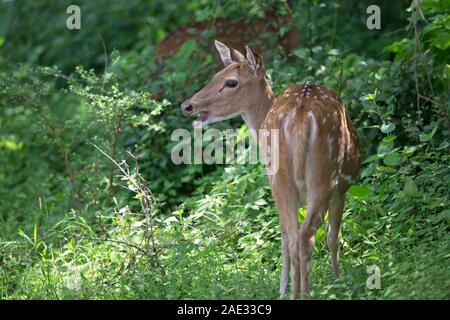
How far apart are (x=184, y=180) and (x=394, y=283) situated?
295cm

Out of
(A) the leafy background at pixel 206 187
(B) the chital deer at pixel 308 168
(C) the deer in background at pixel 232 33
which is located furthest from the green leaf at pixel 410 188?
(C) the deer in background at pixel 232 33

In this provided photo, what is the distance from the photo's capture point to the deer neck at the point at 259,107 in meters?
6.70

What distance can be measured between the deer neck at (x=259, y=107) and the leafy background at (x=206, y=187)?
688mm

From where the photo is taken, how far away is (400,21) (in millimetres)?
11125

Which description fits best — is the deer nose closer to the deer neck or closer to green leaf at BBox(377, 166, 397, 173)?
the deer neck

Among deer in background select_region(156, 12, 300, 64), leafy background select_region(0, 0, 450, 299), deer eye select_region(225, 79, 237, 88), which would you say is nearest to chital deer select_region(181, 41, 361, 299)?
leafy background select_region(0, 0, 450, 299)

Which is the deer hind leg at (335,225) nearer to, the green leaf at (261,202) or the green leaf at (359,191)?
the green leaf at (359,191)

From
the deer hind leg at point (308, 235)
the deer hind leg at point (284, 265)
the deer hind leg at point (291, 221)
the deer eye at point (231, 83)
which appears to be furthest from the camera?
the deer eye at point (231, 83)

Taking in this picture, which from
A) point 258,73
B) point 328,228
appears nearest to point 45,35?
point 258,73

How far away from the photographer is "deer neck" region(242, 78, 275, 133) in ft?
22.0

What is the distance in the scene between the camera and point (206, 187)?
8102mm

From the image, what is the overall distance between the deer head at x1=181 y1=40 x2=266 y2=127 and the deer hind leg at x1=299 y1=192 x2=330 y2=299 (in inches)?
51.6

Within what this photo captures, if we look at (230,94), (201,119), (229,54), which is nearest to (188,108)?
(201,119)

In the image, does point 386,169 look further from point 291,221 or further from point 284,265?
point 291,221
